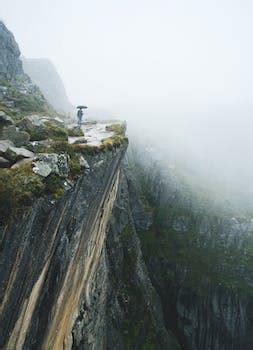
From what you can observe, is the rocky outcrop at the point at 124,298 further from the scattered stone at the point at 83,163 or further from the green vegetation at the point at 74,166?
the green vegetation at the point at 74,166

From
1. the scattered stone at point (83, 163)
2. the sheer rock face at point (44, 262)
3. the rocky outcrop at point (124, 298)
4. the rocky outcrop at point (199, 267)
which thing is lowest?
the rocky outcrop at point (199, 267)

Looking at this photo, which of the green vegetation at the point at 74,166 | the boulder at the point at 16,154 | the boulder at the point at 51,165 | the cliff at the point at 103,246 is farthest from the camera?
the green vegetation at the point at 74,166

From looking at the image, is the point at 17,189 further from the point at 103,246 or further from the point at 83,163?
the point at 103,246

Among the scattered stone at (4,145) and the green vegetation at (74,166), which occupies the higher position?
the scattered stone at (4,145)

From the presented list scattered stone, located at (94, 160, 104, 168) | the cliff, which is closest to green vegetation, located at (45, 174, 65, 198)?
the cliff

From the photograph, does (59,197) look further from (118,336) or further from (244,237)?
(244,237)

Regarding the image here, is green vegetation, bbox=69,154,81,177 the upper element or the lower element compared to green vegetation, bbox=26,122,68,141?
lower

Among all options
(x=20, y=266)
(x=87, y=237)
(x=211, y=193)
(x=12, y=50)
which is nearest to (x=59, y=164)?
(x=20, y=266)

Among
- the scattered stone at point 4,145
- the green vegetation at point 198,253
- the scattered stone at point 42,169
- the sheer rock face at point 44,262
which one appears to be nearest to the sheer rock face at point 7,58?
the green vegetation at point 198,253

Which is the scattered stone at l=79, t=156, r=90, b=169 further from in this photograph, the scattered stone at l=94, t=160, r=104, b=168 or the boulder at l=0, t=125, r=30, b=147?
the boulder at l=0, t=125, r=30, b=147
